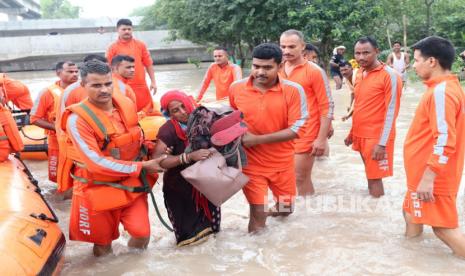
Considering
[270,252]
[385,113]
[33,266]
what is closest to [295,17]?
[385,113]

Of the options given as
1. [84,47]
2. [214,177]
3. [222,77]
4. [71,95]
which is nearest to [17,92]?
[71,95]

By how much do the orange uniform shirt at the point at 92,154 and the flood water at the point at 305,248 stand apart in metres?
0.82

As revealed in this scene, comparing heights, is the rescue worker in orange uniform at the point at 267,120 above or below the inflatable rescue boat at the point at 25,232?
above

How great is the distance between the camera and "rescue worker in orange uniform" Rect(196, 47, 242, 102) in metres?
6.96

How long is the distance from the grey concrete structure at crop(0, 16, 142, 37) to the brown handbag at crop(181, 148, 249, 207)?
1533 inches

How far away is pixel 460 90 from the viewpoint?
3.12 m

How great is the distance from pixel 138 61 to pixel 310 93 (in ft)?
9.82

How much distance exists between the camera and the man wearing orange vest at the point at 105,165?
3182mm

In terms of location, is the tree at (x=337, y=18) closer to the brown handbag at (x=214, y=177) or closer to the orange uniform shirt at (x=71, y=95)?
the orange uniform shirt at (x=71, y=95)

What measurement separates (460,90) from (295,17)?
13.5 meters

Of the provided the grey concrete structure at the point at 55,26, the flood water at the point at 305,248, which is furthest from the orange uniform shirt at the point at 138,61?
the grey concrete structure at the point at 55,26

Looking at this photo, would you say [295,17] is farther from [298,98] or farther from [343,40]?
[298,98]

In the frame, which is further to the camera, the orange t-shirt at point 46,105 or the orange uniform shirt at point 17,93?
the orange uniform shirt at point 17,93

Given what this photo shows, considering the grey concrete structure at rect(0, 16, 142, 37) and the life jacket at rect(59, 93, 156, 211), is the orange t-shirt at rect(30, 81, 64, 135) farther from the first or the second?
the grey concrete structure at rect(0, 16, 142, 37)
